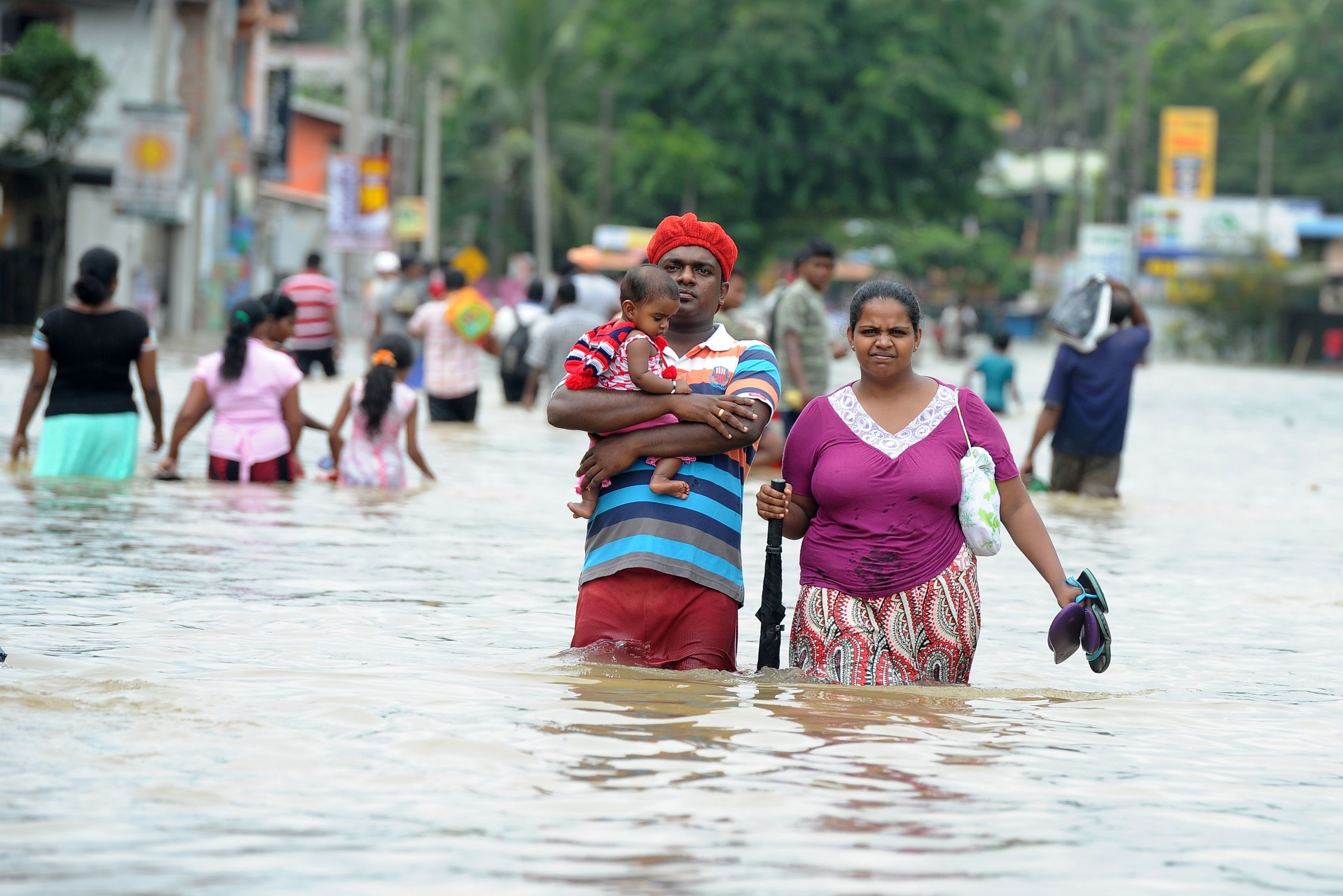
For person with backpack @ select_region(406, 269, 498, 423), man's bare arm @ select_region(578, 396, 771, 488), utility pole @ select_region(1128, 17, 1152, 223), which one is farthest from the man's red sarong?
utility pole @ select_region(1128, 17, 1152, 223)

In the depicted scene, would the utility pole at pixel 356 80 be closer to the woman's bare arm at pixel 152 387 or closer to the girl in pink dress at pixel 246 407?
the woman's bare arm at pixel 152 387

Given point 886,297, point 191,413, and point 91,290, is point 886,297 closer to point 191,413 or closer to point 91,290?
point 191,413

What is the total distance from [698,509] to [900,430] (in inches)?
25.3

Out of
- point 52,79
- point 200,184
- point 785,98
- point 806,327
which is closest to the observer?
point 806,327

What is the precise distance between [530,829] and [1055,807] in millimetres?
1336

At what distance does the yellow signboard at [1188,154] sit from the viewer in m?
55.1

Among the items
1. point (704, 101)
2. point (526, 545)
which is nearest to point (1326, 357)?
point (704, 101)

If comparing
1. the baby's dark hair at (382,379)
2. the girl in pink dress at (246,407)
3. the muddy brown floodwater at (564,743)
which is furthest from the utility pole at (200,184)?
the muddy brown floodwater at (564,743)

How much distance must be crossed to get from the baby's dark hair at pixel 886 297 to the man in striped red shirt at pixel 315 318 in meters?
14.6

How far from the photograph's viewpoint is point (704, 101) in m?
50.9

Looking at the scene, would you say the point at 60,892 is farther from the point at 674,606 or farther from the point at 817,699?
the point at 817,699

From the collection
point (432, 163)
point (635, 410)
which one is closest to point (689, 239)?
point (635, 410)

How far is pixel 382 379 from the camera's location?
11242 millimetres

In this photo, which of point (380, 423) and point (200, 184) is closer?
point (380, 423)
